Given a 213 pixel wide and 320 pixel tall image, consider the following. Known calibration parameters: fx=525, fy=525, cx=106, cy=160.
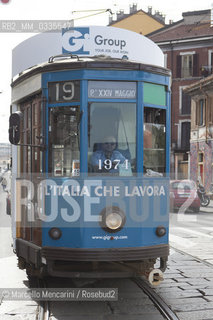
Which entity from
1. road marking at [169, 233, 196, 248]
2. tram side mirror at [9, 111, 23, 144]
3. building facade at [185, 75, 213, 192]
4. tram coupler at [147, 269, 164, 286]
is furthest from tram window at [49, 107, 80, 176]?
building facade at [185, 75, 213, 192]

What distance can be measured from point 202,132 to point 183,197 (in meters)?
12.1

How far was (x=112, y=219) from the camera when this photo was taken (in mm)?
5992

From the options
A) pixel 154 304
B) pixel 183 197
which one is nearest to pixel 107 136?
pixel 154 304

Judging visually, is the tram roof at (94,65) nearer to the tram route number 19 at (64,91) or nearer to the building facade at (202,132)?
the tram route number 19 at (64,91)

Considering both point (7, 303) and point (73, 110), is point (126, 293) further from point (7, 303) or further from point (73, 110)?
point (73, 110)

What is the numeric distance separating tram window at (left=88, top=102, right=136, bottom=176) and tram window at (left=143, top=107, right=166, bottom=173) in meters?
0.30

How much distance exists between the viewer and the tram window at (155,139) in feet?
20.8

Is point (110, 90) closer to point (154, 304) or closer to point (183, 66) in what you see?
point (154, 304)

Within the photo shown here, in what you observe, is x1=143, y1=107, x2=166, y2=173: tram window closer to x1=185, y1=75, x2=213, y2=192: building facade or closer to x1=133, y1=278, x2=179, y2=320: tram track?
x1=133, y1=278, x2=179, y2=320: tram track

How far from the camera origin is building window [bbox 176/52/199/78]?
4312cm

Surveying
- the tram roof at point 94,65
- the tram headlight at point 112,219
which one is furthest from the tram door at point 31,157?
the tram headlight at point 112,219

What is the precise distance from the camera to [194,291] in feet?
22.6

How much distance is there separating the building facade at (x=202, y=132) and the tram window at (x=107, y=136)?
24.8m

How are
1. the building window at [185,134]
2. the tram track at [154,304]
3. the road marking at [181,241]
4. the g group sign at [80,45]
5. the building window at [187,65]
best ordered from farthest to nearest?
the building window at [185,134], the building window at [187,65], the road marking at [181,241], the g group sign at [80,45], the tram track at [154,304]
